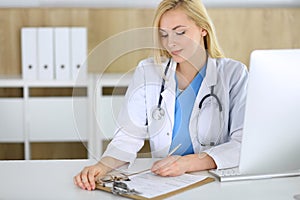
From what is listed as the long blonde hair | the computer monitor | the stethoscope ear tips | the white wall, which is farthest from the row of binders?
the computer monitor

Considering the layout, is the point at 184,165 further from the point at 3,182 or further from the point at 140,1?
the point at 140,1

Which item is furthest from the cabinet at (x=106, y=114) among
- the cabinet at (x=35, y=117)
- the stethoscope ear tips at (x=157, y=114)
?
the cabinet at (x=35, y=117)

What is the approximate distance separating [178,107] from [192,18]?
315 millimetres

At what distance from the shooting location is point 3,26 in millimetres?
4070

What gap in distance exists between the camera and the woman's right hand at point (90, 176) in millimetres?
1745

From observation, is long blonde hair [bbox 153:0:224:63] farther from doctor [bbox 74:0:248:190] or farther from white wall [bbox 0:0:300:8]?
white wall [bbox 0:0:300:8]

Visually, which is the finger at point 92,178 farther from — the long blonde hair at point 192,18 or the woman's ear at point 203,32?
the woman's ear at point 203,32

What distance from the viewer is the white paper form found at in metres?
1.69

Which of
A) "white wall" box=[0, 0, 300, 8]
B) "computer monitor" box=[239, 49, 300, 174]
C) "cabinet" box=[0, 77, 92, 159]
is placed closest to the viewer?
"computer monitor" box=[239, 49, 300, 174]

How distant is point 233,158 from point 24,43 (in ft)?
7.65

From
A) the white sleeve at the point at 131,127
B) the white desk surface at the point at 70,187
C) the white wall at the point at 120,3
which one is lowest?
the white desk surface at the point at 70,187

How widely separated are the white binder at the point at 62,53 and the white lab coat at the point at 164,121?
194cm

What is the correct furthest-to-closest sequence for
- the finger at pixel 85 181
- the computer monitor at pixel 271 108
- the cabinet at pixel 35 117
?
the cabinet at pixel 35 117 → the finger at pixel 85 181 → the computer monitor at pixel 271 108

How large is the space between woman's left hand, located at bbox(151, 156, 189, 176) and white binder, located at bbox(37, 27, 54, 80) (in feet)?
7.06
